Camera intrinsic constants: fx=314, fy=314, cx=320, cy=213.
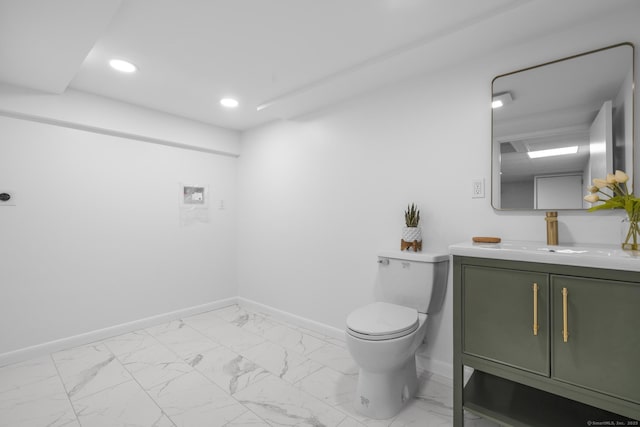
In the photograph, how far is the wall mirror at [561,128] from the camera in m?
1.54

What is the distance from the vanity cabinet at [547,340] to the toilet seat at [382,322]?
0.91 feet

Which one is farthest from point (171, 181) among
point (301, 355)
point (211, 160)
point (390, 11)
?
point (390, 11)

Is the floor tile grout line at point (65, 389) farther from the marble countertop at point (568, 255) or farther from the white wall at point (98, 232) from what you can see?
the marble countertop at point (568, 255)

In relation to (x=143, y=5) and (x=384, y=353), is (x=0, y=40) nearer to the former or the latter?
(x=143, y=5)

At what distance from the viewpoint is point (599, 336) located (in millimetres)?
1219

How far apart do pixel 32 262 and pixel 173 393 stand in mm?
1582

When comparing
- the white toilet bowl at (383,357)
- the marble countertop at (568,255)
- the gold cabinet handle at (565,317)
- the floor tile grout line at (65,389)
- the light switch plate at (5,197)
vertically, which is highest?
the light switch plate at (5,197)

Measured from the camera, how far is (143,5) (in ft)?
5.13

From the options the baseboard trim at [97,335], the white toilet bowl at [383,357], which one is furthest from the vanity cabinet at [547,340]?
the baseboard trim at [97,335]

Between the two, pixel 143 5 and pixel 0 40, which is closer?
pixel 143 5

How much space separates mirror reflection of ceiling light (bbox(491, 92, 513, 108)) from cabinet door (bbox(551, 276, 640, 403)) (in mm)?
1087

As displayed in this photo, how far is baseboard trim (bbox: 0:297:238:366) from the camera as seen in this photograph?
2.34m

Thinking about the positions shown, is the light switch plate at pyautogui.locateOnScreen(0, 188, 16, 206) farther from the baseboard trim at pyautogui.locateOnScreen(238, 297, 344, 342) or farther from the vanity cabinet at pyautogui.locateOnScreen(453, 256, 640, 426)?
the vanity cabinet at pyautogui.locateOnScreen(453, 256, 640, 426)

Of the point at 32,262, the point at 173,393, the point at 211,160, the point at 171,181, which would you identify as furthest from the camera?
the point at 211,160
